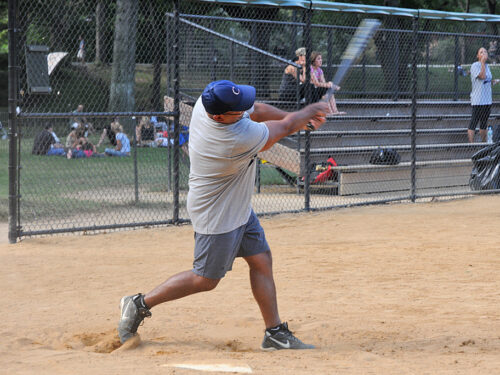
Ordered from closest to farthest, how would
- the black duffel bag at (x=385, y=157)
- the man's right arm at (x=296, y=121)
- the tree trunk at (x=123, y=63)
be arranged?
1. the man's right arm at (x=296, y=121)
2. the black duffel bag at (x=385, y=157)
3. the tree trunk at (x=123, y=63)

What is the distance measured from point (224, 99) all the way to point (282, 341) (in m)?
1.63

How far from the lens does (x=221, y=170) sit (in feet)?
14.8

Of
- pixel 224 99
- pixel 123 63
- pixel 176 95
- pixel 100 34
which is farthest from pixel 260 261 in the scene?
pixel 100 34

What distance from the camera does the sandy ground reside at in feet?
14.4

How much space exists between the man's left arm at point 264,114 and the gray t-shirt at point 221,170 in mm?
307

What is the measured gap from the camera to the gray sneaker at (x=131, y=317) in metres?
4.81

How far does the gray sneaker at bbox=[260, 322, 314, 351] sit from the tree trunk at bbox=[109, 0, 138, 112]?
Answer: 59.1 feet

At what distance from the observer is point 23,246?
8461 mm

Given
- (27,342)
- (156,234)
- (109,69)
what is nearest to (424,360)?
(27,342)

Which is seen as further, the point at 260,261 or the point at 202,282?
the point at 260,261

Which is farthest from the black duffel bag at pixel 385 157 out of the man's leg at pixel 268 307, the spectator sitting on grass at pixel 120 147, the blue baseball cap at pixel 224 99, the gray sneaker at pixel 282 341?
the blue baseball cap at pixel 224 99

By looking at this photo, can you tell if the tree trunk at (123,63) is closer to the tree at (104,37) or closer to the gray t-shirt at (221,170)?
the tree at (104,37)

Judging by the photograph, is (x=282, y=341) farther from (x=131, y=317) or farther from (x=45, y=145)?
(x=45, y=145)

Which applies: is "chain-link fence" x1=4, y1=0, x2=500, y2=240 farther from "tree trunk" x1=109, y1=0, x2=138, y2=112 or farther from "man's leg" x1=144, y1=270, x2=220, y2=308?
"man's leg" x1=144, y1=270, x2=220, y2=308
